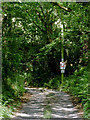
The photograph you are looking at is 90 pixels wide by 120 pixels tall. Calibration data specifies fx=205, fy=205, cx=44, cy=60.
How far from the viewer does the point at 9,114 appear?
5.84m

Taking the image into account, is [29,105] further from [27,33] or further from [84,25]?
[27,33]

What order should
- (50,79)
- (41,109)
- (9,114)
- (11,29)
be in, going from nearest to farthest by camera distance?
1. (9,114)
2. (41,109)
3. (11,29)
4. (50,79)

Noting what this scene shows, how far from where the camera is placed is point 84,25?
23.7 feet

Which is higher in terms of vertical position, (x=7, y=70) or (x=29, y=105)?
(x=7, y=70)

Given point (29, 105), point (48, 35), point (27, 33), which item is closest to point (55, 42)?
point (48, 35)

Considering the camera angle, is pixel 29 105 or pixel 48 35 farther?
pixel 48 35

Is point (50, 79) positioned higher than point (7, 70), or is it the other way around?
point (7, 70)

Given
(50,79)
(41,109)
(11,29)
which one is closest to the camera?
(41,109)

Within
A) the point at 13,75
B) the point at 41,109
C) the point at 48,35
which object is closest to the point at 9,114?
the point at 41,109

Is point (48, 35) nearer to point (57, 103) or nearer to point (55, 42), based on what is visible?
point (55, 42)

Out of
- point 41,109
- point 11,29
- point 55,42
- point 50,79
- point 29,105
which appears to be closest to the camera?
point 41,109

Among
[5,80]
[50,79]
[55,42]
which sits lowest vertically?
[50,79]

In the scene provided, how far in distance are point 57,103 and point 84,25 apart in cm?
313

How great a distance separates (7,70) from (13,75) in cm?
58
